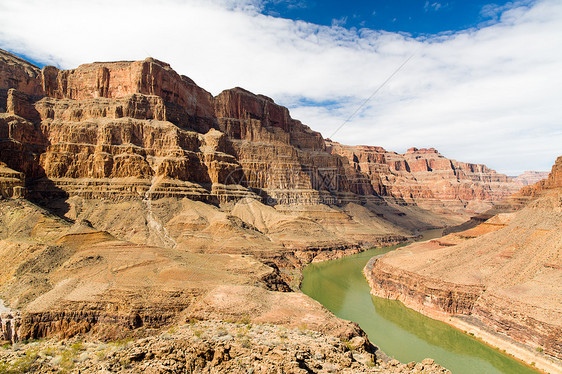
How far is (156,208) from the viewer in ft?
224

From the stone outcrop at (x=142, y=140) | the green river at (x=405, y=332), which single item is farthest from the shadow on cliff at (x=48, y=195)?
the green river at (x=405, y=332)

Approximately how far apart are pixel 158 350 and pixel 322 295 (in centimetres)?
3280

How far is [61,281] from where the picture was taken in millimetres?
28984

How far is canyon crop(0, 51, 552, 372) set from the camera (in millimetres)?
26188

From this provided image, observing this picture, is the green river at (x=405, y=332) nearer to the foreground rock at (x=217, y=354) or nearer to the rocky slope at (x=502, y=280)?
the rocky slope at (x=502, y=280)

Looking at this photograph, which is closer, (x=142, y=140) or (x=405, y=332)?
(x=405, y=332)

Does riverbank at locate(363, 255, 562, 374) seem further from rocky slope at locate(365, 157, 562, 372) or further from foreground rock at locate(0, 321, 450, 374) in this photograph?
foreground rock at locate(0, 321, 450, 374)

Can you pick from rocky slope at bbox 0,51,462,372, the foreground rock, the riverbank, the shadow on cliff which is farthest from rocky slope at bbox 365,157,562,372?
the shadow on cliff

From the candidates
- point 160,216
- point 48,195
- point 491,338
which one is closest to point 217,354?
point 491,338

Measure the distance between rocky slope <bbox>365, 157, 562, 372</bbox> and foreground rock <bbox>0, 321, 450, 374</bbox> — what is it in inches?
591

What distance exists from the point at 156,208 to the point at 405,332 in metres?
52.5

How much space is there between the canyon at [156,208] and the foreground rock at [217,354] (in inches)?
42.0

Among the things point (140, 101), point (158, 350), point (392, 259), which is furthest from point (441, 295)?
point (140, 101)

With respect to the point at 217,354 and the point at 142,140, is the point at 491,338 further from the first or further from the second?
Answer: the point at 142,140
